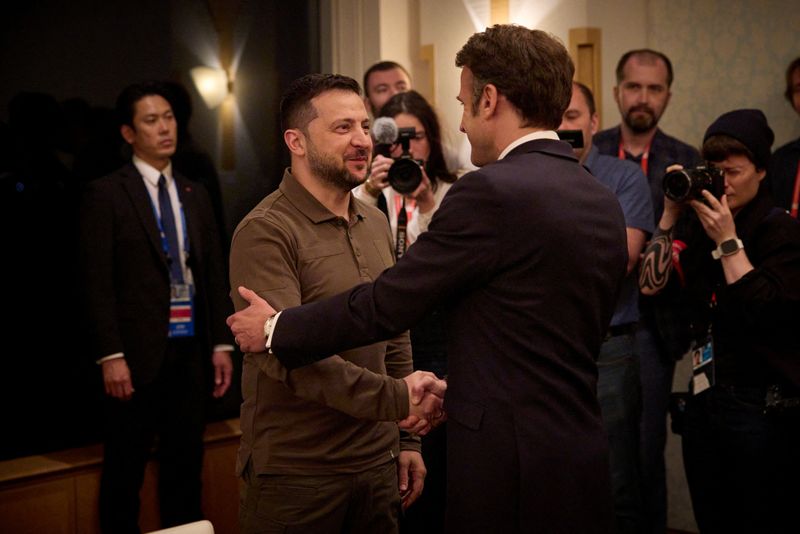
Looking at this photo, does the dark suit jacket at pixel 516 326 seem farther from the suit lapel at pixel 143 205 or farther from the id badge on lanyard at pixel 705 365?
the suit lapel at pixel 143 205

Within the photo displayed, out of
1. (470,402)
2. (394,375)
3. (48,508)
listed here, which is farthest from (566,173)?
(48,508)

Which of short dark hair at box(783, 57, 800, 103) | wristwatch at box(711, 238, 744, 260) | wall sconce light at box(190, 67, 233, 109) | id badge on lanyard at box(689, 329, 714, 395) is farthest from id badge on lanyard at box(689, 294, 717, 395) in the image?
wall sconce light at box(190, 67, 233, 109)

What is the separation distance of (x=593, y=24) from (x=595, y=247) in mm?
2962

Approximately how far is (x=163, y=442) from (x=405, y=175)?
4.62 ft

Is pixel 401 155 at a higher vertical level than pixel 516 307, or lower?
higher

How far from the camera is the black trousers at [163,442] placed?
10.7ft

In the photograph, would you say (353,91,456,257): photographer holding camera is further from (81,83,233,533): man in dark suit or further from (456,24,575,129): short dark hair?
(456,24,575,129): short dark hair

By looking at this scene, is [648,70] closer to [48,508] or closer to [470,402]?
[470,402]

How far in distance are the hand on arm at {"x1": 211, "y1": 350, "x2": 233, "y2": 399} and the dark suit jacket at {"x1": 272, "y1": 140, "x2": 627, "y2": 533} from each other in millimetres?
1942

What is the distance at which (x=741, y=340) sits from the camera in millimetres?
2705

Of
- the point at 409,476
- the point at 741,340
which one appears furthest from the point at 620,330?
the point at 409,476

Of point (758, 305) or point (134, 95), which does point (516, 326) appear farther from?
point (134, 95)

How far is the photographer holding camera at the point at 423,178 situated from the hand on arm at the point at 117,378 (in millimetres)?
1039

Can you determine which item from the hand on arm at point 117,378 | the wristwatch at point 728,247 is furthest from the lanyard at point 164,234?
the wristwatch at point 728,247
